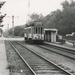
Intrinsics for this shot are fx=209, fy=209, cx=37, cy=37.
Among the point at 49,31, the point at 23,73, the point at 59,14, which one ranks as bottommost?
the point at 23,73

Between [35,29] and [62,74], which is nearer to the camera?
[62,74]

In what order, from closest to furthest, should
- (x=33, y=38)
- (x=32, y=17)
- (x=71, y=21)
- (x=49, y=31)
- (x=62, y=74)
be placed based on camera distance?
(x=62, y=74)
(x=33, y=38)
(x=49, y=31)
(x=71, y=21)
(x=32, y=17)

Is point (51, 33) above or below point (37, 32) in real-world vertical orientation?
below

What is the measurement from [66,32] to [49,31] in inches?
1375

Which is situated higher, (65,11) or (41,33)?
(65,11)

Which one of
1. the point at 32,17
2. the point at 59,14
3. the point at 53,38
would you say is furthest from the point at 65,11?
the point at 32,17

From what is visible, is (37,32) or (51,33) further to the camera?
(51,33)

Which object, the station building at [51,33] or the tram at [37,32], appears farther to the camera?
the station building at [51,33]

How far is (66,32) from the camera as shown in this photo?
73062 millimetres

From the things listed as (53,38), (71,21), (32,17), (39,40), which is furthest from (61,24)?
(32,17)

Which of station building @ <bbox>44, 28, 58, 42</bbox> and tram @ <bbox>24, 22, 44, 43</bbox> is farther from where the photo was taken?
station building @ <bbox>44, 28, 58, 42</bbox>

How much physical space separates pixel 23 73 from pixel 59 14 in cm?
6399

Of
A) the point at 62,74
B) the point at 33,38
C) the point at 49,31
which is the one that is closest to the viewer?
the point at 62,74

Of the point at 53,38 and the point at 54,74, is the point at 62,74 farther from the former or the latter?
the point at 53,38
